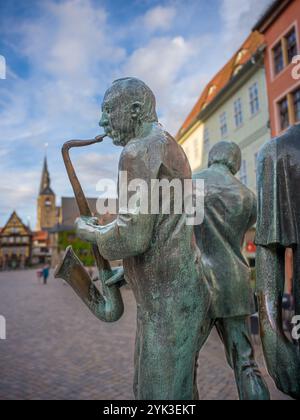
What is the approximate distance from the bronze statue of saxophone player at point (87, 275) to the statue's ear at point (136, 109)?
171 mm

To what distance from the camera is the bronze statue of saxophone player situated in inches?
65.9

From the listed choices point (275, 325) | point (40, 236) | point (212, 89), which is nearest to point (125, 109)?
point (275, 325)

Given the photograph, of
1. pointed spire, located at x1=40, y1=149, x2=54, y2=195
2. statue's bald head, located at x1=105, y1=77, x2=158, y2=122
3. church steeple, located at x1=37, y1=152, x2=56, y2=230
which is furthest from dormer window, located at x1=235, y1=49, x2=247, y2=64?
pointed spire, located at x1=40, y1=149, x2=54, y2=195

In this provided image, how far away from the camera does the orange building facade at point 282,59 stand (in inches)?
543

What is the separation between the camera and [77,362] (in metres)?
5.79

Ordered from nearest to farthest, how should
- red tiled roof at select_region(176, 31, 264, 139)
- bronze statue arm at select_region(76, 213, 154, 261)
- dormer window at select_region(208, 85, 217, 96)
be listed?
bronze statue arm at select_region(76, 213, 154, 261), red tiled roof at select_region(176, 31, 264, 139), dormer window at select_region(208, 85, 217, 96)

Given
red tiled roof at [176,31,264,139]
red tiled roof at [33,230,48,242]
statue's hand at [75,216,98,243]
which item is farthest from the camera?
red tiled roof at [33,230,48,242]

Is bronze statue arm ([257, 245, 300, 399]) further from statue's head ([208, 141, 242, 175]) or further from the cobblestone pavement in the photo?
the cobblestone pavement

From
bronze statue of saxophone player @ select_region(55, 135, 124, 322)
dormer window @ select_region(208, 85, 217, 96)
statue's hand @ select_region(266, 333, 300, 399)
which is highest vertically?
dormer window @ select_region(208, 85, 217, 96)

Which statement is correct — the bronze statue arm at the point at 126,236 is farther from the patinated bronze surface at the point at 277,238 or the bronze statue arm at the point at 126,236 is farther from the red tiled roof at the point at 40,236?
the red tiled roof at the point at 40,236

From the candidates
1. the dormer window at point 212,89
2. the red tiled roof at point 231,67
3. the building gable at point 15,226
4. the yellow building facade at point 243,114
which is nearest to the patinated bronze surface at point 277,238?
the yellow building facade at point 243,114

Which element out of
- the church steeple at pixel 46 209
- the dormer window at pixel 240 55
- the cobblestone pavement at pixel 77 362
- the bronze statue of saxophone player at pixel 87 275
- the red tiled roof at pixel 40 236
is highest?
the church steeple at pixel 46 209

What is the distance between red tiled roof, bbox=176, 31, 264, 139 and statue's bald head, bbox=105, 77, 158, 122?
1642 centimetres
